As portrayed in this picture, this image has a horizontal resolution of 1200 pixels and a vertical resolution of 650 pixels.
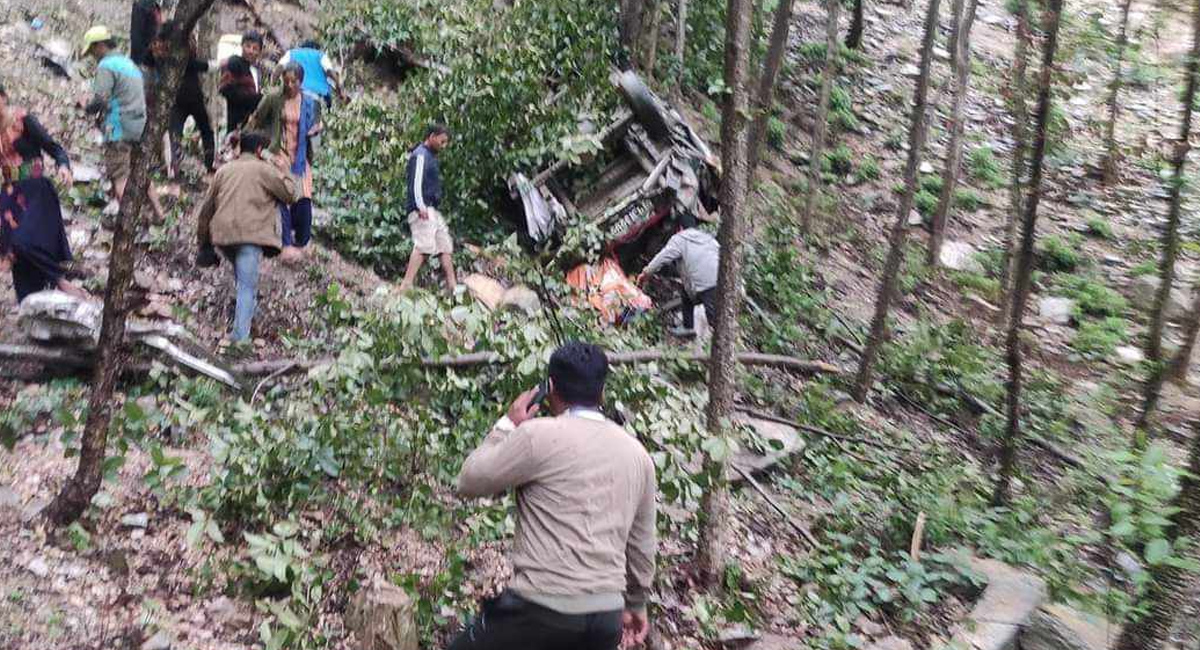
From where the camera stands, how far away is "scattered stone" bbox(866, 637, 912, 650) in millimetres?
6387

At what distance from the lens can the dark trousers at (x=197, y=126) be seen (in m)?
9.27

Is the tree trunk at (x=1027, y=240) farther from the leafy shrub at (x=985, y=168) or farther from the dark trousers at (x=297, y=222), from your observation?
the leafy shrub at (x=985, y=168)

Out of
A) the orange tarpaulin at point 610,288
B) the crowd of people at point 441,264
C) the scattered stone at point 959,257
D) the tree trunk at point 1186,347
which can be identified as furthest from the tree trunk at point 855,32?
the orange tarpaulin at point 610,288

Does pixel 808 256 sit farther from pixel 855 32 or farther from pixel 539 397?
pixel 539 397

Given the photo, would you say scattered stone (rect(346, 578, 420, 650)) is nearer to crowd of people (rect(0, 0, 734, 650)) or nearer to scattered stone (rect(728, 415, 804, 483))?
crowd of people (rect(0, 0, 734, 650))

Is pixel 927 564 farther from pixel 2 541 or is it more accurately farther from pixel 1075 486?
pixel 2 541

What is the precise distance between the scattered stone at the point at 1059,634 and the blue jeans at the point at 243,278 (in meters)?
5.78

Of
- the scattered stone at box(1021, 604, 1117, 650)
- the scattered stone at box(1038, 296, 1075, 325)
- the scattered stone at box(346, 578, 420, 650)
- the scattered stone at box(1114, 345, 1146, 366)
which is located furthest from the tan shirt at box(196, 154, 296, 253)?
the scattered stone at box(1038, 296, 1075, 325)

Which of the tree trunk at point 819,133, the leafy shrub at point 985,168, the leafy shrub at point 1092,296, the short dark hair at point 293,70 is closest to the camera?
the short dark hair at point 293,70

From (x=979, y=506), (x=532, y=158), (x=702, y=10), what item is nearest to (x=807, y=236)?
(x=702, y=10)

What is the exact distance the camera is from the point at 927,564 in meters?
7.52

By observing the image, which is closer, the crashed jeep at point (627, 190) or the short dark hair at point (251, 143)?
the short dark hair at point (251, 143)

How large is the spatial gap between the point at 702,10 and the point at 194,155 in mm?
10256

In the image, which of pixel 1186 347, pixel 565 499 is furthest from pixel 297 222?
pixel 1186 347
